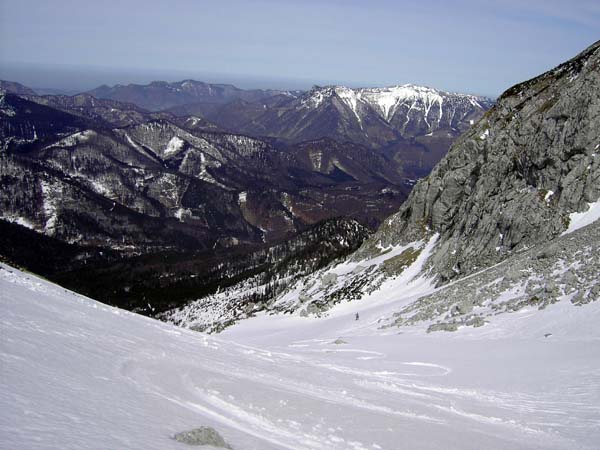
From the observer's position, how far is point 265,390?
16.5 meters

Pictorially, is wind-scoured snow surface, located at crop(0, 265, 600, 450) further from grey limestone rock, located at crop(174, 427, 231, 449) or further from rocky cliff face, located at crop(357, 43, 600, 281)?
rocky cliff face, located at crop(357, 43, 600, 281)

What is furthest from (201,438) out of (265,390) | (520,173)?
(520,173)

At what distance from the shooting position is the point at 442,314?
4541cm

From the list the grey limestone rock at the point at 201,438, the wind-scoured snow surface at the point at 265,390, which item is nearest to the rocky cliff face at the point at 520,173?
the wind-scoured snow surface at the point at 265,390

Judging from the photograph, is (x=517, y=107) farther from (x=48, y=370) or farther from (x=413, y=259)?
(x=48, y=370)

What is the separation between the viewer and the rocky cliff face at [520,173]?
2331 inches

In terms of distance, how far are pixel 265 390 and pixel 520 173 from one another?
65935 millimetres

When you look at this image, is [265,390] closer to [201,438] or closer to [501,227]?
[201,438]

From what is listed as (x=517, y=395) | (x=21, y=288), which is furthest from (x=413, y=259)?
(x=21, y=288)

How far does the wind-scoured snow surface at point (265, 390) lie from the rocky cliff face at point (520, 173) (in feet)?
104

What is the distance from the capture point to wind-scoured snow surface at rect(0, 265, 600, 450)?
988 cm

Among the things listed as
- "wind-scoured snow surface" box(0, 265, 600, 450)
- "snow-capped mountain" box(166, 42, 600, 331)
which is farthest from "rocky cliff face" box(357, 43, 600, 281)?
"wind-scoured snow surface" box(0, 265, 600, 450)

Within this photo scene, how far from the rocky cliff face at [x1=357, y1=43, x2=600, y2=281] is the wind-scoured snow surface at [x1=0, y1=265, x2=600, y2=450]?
31.6 meters

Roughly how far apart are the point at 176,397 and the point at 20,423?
5826 mm
